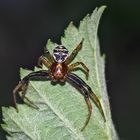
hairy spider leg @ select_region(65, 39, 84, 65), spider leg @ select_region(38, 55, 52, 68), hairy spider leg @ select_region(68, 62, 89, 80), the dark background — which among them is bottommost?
hairy spider leg @ select_region(68, 62, 89, 80)

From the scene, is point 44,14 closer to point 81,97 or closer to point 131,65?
point 131,65

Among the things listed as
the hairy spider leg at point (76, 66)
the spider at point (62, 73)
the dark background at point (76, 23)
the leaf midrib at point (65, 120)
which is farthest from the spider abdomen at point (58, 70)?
the dark background at point (76, 23)

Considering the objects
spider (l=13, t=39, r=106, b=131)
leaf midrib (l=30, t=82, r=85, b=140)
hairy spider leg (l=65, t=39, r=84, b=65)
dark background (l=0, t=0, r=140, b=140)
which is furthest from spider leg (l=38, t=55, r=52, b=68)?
dark background (l=0, t=0, r=140, b=140)

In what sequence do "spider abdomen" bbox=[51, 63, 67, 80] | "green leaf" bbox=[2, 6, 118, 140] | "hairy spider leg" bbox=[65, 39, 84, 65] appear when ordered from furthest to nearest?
1. "spider abdomen" bbox=[51, 63, 67, 80]
2. "hairy spider leg" bbox=[65, 39, 84, 65]
3. "green leaf" bbox=[2, 6, 118, 140]

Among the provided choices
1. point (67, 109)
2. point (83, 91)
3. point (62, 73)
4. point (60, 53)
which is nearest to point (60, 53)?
point (60, 53)

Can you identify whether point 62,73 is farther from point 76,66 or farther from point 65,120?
point 65,120

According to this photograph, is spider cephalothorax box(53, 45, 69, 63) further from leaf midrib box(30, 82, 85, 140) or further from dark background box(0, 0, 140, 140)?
dark background box(0, 0, 140, 140)

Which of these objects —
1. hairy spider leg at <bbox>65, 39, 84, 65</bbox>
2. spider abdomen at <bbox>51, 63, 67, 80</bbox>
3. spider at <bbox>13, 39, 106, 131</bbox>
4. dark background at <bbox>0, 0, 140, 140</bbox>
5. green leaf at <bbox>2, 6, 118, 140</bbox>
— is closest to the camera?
green leaf at <bbox>2, 6, 118, 140</bbox>
